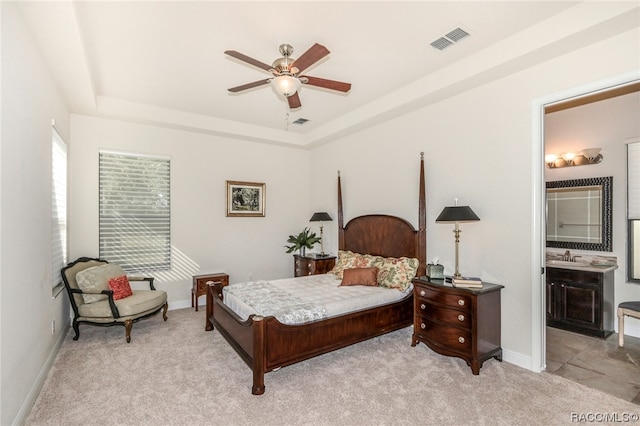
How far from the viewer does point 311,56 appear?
96.3 inches

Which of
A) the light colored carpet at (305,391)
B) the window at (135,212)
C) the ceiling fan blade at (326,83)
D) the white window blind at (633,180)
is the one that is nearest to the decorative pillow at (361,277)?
the light colored carpet at (305,391)

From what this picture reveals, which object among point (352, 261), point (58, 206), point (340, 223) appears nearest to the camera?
point (58, 206)

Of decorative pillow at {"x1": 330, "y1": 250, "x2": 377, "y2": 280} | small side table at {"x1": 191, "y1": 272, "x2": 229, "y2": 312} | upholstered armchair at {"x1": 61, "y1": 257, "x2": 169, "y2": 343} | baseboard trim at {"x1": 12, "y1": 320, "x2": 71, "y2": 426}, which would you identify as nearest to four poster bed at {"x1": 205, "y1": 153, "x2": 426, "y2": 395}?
decorative pillow at {"x1": 330, "y1": 250, "x2": 377, "y2": 280}

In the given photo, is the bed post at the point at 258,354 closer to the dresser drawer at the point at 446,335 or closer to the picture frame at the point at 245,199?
the dresser drawer at the point at 446,335

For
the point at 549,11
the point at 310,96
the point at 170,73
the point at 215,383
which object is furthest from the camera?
the point at 310,96

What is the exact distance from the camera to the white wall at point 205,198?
15.3 feet

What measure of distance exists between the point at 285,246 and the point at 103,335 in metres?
3.37

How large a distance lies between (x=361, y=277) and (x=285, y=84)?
2.64m

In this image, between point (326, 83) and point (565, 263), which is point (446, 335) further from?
point (326, 83)

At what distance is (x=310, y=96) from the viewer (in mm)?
4453

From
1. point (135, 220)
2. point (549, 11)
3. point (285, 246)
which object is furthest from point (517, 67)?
point (135, 220)

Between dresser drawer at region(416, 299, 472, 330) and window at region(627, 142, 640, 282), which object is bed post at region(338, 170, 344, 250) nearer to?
dresser drawer at region(416, 299, 472, 330)

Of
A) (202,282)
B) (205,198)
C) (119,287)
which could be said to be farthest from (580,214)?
(119,287)

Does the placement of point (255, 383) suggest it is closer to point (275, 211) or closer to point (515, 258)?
point (515, 258)
